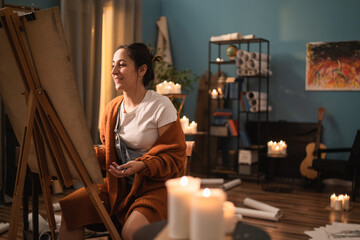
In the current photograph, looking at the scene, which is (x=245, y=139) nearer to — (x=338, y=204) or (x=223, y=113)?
(x=223, y=113)

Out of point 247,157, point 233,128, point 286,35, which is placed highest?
point 286,35

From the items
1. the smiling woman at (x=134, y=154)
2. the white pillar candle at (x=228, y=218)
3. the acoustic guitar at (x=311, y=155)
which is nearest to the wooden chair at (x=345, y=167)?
the acoustic guitar at (x=311, y=155)

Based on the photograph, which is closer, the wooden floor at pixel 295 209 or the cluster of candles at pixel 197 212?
the cluster of candles at pixel 197 212

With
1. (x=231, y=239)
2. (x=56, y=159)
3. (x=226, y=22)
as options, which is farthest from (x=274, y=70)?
(x=231, y=239)

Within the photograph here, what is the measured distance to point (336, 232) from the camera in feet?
10.1

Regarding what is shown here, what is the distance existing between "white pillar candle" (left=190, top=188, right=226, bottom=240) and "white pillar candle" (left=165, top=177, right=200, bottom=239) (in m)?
0.05

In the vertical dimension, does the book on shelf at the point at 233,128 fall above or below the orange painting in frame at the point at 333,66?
below

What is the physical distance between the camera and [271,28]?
17.5 feet

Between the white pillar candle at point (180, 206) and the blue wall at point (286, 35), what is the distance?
170 inches

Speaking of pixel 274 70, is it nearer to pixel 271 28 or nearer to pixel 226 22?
pixel 271 28

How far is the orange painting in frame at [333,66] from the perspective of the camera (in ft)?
16.0

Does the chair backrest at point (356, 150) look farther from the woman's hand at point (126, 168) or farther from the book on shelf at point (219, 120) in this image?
the woman's hand at point (126, 168)

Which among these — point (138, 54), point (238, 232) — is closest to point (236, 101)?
point (138, 54)

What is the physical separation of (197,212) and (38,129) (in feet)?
3.38
